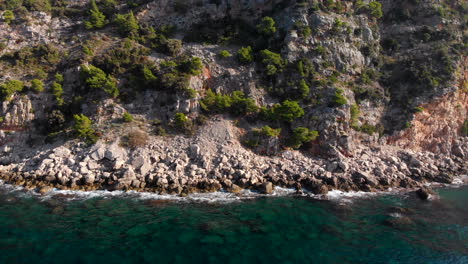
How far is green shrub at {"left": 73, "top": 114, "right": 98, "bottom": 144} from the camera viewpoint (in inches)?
1000

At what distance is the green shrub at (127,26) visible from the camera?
124 feet

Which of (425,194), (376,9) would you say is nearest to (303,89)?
(425,194)

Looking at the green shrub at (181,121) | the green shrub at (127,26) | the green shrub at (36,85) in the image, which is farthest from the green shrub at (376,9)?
the green shrub at (36,85)

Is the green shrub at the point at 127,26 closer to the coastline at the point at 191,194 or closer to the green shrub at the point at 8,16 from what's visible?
the green shrub at the point at 8,16

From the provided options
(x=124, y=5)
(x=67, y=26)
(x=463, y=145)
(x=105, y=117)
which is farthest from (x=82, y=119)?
(x=463, y=145)

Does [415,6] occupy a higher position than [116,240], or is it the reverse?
[415,6]

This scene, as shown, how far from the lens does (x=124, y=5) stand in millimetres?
44062

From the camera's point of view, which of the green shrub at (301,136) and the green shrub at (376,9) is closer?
the green shrub at (301,136)

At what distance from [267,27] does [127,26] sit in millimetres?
22040

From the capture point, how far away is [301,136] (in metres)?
27.8

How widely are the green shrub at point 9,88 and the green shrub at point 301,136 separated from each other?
32.8 meters

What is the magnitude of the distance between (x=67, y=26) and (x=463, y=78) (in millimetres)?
61768

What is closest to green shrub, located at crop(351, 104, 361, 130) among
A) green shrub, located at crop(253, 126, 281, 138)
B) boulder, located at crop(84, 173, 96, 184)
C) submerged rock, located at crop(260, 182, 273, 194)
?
green shrub, located at crop(253, 126, 281, 138)

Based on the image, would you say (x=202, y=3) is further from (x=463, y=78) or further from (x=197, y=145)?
(x=463, y=78)
